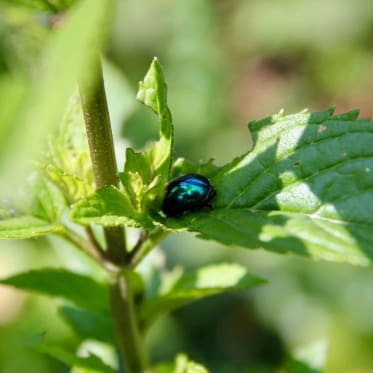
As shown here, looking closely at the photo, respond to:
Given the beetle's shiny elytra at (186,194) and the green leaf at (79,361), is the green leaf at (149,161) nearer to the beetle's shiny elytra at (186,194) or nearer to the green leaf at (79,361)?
the beetle's shiny elytra at (186,194)

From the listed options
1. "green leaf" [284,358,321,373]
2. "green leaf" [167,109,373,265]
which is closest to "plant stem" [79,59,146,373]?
"green leaf" [167,109,373,265]

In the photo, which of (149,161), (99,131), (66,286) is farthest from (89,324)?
(99,131)

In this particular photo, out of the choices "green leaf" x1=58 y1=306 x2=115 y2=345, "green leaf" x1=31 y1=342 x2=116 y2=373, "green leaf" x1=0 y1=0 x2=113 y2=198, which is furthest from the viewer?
"green leaf" x1=58 y1=306 x2=115 y2=345

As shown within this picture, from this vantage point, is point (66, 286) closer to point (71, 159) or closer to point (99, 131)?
point (71, 159)

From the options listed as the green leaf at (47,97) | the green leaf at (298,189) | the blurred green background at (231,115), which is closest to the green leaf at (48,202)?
the green leaf at (298,189)

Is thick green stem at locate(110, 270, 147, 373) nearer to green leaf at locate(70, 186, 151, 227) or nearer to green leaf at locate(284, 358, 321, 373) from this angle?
green leaf at locate(70, 186, 151, 227)

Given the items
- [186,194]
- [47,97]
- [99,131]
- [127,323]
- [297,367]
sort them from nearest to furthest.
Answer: [47,97] < [99,131] < [186,194] < [127,323] < [297,367]
